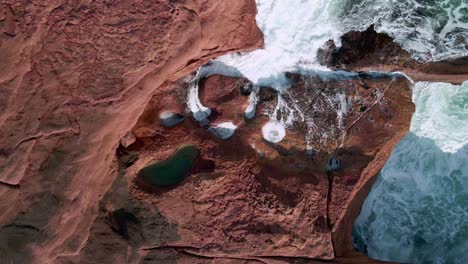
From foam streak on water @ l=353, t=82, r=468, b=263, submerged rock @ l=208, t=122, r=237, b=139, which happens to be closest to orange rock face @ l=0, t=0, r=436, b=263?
submerged rock @ l=208, t=122, r=237, b=139

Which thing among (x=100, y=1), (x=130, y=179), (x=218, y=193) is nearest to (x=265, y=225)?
(x=218, y=193)

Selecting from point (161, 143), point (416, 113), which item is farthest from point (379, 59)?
point (161, 143)

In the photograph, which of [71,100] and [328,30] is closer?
[71,100]

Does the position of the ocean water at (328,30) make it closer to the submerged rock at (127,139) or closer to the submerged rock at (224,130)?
the submerged rock at (224,130)

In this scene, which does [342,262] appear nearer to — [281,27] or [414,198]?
[414,198]

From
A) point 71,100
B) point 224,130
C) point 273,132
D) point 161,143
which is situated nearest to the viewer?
point 71,100

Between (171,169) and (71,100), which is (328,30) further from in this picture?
(71,100)

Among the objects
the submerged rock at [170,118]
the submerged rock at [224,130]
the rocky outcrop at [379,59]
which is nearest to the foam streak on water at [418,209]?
the rocky outcrop at [379,59]
